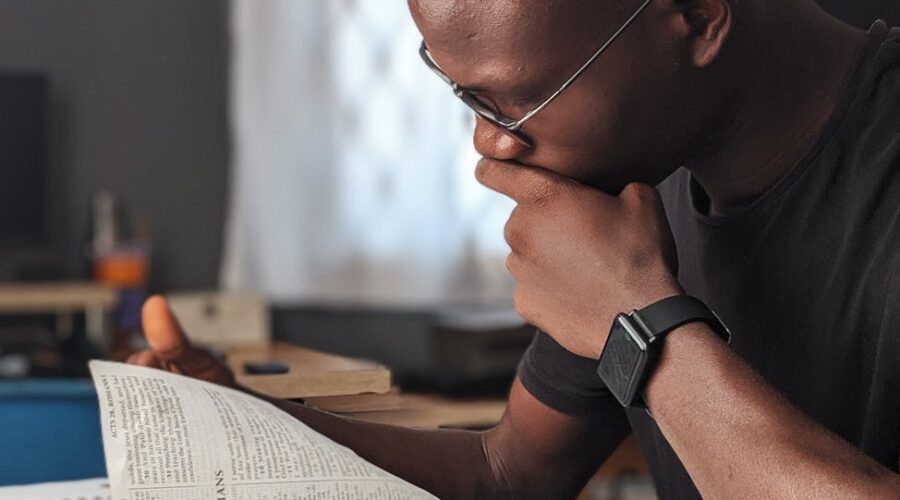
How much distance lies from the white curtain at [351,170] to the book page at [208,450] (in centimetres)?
254

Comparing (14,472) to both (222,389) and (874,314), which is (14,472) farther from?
(874,314)

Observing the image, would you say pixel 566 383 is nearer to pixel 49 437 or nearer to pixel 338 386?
pixel 338 386

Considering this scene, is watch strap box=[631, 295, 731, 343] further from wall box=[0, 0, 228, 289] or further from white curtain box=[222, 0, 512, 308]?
wall box=[0, 0, 228, 289]

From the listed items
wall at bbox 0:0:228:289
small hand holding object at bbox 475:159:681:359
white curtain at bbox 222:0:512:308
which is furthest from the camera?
wall at bbox 0:0:228:289

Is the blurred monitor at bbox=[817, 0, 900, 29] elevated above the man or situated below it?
above

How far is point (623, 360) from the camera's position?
0.85 meters

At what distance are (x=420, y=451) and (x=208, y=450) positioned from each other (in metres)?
0.27

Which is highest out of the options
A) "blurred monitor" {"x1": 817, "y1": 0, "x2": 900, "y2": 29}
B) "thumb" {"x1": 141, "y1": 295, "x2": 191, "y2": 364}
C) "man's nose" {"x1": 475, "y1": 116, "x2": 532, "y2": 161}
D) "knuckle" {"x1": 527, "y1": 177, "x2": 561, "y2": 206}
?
"blurred monitor" {"x1": 817, "y1": 0, "x2": 900, "y2": 29}

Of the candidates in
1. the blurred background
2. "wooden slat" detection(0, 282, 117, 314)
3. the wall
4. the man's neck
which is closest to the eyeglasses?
the man's neck

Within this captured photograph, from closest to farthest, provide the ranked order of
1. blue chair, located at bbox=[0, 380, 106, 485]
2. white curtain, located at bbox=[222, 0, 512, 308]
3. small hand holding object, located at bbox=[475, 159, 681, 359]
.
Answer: small hand holding object, located at bbox=[475, 159, 681, 359], blue chair, located at bbox=[0, 380, 106, 485], white curtain, located at bbox=[222, 0, 512, 308]

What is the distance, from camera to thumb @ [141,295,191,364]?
96 centimetres

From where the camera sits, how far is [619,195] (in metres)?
0.93

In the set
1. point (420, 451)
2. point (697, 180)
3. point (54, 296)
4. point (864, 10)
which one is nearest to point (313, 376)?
point (420, 451)

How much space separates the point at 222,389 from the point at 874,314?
→ 18.1 inches
